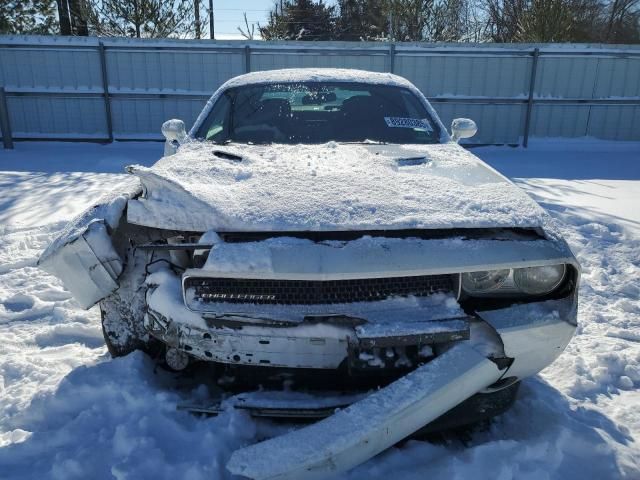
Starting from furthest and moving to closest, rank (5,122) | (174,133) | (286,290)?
(5,122) < (174,133) < (286,290)

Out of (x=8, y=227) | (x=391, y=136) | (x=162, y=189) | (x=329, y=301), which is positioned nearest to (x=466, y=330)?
(x=329, y=301)

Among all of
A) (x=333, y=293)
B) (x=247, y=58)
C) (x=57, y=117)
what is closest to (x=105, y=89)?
(x=57, y=117)

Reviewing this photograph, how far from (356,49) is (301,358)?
932cm

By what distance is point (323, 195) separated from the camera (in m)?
2.06

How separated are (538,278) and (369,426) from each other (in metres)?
0.94

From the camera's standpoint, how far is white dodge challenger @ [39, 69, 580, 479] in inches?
67.7

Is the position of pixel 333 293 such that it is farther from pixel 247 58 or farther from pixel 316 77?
pixel 247 58

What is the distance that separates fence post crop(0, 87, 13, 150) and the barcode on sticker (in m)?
8.69

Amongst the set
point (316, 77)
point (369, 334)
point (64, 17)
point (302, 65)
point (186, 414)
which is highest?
point (64, 17)

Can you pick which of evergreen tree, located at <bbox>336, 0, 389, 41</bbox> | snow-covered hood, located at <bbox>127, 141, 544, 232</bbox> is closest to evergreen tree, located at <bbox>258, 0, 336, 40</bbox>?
evergreen tree, located at <bbox>336, 0, 389, 41</bbox>

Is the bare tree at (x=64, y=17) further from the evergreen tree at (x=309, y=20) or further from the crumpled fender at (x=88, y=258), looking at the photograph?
the crumpled fender at (x=88, y=258)

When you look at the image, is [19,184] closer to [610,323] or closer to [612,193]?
[610,323]

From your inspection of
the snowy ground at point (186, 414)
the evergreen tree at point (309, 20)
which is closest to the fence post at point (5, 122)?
the snowy ground at point (186, 414)

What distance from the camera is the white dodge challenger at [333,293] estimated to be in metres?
1.72
